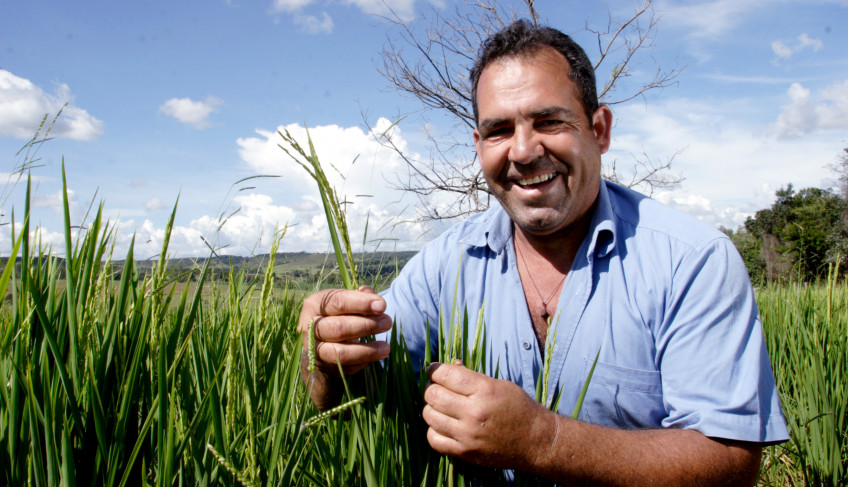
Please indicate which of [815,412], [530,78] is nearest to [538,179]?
[530,78]

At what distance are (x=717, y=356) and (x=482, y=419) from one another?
952 mm

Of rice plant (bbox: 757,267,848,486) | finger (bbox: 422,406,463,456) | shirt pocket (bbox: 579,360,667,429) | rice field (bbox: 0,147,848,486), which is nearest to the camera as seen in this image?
rice field (bbox: 0,147,848,486)

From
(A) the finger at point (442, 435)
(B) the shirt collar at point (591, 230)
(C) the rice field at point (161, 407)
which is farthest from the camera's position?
(B) the shirt collar at point (591, 230)

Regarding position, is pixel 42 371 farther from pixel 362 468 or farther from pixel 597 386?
pixel 597 386

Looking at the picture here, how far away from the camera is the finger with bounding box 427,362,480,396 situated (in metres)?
1.21

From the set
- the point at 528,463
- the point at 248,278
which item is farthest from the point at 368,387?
the point at 248,278

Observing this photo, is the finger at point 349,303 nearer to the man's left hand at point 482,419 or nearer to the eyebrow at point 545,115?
the man's left hand at point 482,419

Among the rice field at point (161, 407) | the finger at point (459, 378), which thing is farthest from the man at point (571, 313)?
the rice field at point (161, 407)

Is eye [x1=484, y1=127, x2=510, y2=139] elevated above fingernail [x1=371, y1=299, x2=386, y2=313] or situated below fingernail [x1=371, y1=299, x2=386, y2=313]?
above

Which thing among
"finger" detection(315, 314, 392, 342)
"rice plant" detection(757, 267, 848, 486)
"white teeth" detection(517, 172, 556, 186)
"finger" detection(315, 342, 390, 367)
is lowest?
"rice plant" detection(757, 267, 848, 486)

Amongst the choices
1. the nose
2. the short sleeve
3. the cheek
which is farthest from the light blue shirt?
the nose

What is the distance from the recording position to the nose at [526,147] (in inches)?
83.8

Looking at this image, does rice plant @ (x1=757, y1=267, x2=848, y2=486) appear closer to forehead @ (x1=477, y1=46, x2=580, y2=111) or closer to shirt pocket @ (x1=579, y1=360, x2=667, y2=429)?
shirt pocket @ (x1=579, y1=360, x2=667, y2=429)

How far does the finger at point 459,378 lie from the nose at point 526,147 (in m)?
1.16
